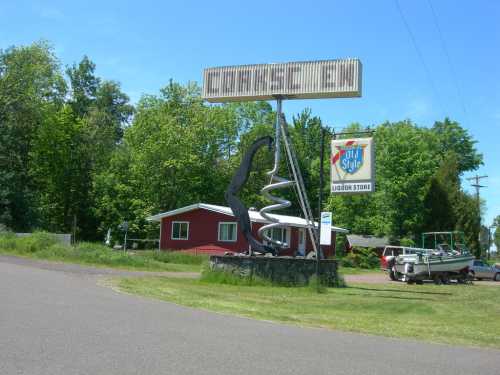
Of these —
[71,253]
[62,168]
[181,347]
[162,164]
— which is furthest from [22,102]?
[181,347]

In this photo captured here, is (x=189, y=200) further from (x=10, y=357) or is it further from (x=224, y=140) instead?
(x=10, y=357)

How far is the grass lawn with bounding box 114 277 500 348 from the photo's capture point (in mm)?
11625

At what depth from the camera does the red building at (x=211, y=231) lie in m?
40.4

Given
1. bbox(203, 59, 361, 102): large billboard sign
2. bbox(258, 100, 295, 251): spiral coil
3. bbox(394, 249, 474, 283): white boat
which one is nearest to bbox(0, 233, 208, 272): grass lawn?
bbox(258, 100, 295, 251): spiral coil

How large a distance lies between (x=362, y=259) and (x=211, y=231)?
12805 millimetres

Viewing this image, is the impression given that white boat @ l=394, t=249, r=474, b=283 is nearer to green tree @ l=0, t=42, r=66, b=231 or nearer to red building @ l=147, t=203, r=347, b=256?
red building @ l=147, t=203, r=347, b=256

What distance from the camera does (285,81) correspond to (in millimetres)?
25469

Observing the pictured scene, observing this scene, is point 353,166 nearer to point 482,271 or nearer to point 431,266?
point 431,266

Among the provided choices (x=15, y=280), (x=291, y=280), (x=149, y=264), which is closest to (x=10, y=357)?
(x=15, y=280)

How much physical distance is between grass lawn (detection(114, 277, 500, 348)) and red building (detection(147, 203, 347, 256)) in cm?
1914

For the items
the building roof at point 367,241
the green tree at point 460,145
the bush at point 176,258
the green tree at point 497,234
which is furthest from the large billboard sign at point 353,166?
the green tree at point 497,234

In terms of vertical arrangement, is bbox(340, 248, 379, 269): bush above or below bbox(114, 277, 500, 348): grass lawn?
above

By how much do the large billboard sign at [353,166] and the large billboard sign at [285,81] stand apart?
2.96m

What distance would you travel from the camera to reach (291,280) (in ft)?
69.0
